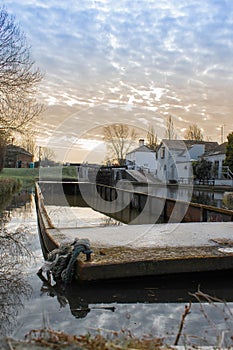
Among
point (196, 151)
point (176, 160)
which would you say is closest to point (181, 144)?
point (196, 151)

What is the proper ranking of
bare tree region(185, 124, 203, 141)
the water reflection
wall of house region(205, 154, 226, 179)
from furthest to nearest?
bare tree region(185, 124, 203, 141)
wall of house region(205, 154, 226, 179)
the water reflection

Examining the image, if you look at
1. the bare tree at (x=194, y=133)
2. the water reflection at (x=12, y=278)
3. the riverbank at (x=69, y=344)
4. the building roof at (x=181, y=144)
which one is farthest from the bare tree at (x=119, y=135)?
the bare tree at (x=194, y=133)

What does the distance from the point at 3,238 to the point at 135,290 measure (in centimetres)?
425

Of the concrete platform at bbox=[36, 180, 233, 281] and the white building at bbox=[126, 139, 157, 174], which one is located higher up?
the white building at bbox=[126, 139, 157, 174]

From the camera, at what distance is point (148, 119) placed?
8484 millimetres

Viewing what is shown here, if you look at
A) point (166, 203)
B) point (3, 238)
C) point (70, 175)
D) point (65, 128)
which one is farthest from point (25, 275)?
point (70, 175)

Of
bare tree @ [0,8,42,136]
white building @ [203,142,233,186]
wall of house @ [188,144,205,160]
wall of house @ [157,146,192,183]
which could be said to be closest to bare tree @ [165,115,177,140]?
wall of house @ [157,146,192,183]

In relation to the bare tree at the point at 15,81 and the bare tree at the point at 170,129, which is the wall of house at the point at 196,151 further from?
the bare tree at the point at 15,81

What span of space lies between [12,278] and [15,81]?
1058 cm

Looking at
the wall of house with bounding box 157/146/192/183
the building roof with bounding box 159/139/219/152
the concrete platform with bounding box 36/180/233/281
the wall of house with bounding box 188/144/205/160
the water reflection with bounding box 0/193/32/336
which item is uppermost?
the building roof with bounding box 159/139/219/152

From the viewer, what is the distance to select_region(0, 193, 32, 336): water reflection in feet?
10.3

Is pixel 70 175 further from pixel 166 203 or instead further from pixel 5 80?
pixel 166 203

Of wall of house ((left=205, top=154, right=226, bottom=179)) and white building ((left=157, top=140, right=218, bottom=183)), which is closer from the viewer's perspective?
wall of house ((left=205, top=154, right=226, bottom=179))

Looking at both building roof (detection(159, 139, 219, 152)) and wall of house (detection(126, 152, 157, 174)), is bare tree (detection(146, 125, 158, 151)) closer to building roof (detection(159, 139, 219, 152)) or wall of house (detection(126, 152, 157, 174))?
wall of house (detection(126, 152, 157, 174))
